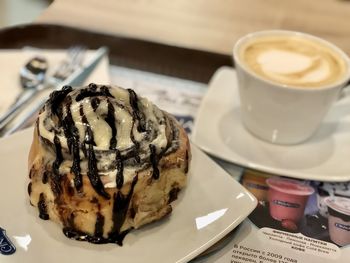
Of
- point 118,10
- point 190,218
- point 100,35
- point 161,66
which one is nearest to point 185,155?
point 190,218

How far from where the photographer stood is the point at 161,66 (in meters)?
1.24

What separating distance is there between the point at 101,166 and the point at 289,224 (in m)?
0.35

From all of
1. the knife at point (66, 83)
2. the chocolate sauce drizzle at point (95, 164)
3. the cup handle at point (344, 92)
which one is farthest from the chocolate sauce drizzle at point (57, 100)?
the cup handle at point (344, 92)

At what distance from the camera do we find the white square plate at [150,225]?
0.72 meters

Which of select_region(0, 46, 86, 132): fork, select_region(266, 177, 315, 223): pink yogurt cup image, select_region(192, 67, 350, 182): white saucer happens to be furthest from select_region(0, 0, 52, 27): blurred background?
select_region(266, 177, 315, 223): pink yogurt cup image

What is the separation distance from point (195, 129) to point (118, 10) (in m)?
0.65

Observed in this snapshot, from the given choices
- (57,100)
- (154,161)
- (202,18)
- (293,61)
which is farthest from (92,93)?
(202,18)

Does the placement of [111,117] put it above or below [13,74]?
above

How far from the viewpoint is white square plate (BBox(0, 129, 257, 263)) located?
0.72 metres

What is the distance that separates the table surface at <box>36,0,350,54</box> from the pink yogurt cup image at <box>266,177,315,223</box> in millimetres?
500

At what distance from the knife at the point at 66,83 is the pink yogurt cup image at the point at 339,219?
0.59 m

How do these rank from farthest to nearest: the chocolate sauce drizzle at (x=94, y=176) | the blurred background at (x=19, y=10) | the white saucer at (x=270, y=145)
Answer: the blurred background at (x=19, y=10), the white saucer at (x=270, y=145), the chocolate sauce drizzle at (x=94, y=176)

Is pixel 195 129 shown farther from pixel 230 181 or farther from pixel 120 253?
pixel 120 253

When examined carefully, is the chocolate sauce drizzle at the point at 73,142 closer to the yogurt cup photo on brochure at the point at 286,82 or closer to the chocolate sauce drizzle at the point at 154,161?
the chocolate sauce drizzle at the point at 154,161
